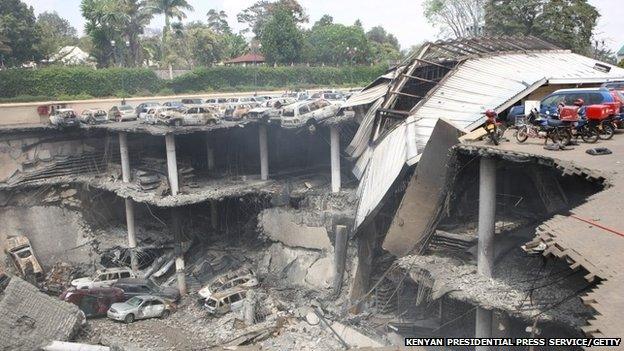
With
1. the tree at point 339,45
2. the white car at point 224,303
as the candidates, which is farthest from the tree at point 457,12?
the white car at point 224,303

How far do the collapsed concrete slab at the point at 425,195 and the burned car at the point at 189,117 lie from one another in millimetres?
14586

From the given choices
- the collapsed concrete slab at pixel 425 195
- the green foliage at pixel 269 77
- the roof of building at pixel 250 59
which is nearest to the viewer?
the collapsed concrete slab at pixel 425 195

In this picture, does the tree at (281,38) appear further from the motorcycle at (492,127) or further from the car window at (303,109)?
the motorcycle at (492,127)

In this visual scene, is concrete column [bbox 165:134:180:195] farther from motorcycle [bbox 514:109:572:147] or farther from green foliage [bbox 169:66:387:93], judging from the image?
green foliage [bbox 169:66:387:93]

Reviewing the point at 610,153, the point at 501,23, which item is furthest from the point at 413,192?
the point at 501,23

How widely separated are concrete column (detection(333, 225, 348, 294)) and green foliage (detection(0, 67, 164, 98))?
3229 centimetres

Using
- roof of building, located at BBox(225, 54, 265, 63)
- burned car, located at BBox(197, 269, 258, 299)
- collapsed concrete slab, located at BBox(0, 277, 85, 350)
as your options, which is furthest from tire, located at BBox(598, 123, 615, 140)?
roof of building, located at BBox(225, 54, 265, 63)

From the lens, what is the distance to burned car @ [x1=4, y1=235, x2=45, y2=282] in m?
28.0

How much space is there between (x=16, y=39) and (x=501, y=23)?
139 ft

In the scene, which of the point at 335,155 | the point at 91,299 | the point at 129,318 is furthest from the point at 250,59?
the point at 129,318

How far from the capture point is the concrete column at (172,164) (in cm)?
2602

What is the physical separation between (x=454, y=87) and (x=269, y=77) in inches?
1461

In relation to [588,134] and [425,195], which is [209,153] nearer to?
[425,195]

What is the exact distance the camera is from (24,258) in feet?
92.8
